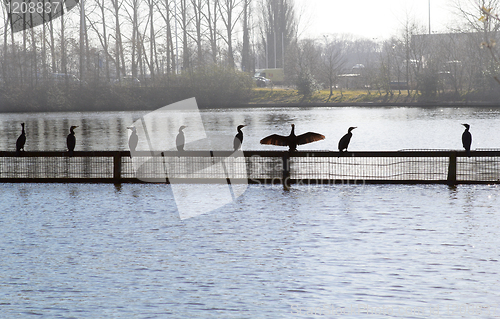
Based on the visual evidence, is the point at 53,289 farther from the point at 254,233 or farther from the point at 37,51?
the point at 37,51

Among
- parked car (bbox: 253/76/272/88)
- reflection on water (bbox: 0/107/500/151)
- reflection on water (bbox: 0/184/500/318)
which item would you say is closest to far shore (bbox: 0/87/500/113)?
parked car (bbox: 253/76/272/88)

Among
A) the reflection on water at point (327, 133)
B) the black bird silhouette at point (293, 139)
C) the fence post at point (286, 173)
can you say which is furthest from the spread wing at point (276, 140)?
the reflection on water at point (327, 133)

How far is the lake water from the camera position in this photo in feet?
22.5

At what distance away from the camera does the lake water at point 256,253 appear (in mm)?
6848

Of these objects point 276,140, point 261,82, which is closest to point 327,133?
point 276,140

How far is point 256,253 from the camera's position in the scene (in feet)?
29.1

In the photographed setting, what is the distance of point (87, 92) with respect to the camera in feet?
224

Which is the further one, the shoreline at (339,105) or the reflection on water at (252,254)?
the shoreline at (339,105)

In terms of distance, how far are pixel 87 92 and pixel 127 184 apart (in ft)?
183

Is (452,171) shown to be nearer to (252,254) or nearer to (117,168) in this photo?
(252,254)

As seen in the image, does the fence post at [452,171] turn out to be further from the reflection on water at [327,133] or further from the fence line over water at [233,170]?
the reflection on water at [327,133]

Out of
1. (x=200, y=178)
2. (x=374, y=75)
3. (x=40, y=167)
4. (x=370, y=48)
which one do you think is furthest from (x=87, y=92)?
(x=370, y=48)

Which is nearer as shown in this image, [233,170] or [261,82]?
[233,170]

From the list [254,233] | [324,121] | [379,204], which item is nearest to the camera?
[254,233]
